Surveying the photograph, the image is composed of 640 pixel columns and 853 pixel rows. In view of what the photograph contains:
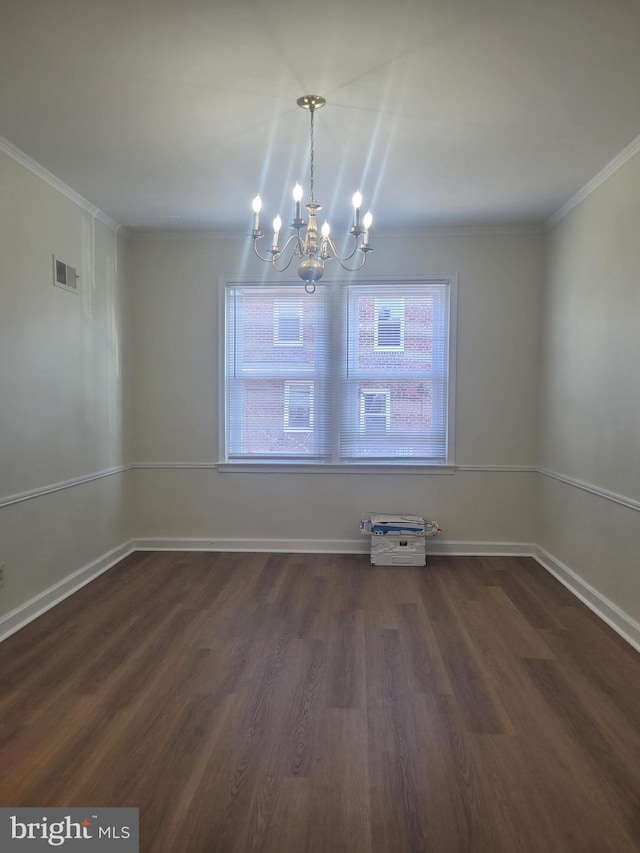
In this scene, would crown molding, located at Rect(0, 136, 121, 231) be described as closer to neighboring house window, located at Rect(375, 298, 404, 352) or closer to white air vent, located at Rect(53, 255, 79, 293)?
white air vent, located at Rect(53, 255, 79, 293)

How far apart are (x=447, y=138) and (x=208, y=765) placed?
3.09 metres

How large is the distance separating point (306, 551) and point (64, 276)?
109 inches

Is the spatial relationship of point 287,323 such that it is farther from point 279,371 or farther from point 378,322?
point 378,322

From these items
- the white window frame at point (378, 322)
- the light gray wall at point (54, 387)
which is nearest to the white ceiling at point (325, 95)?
the light gray wall at point (54, 387)

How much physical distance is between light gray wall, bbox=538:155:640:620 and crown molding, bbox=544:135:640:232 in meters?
0.04

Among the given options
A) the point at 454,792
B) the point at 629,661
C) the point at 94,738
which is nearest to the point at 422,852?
the point at 454,792

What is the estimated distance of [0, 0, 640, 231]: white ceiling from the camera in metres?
2.10

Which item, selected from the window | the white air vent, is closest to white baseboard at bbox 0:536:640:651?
the window

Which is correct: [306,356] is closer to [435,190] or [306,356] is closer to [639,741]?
[435,190]

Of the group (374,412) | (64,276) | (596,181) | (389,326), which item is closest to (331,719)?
(374,412)

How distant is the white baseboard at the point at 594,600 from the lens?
10.3 ft

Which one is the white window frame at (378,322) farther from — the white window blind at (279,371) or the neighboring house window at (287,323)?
the neighboring house window at (287,323)

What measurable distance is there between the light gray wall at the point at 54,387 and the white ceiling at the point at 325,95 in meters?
0.35

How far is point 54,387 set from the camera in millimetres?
3676
